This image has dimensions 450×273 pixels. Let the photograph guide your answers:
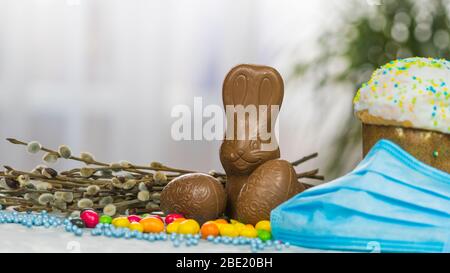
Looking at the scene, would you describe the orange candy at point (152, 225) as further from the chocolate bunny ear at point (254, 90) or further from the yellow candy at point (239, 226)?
the chocolate bunny ear at point (254, 90)

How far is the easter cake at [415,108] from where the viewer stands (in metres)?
1.04

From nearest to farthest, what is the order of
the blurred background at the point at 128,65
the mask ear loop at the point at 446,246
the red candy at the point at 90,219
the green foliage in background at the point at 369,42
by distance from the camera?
the mask ear loop at the point at 446,246
the red candy at the point at 90,219
the green foliage in background at the point at 369,42
the blurred background at the point at 128,65

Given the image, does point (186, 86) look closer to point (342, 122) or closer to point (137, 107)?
point (137, 107)

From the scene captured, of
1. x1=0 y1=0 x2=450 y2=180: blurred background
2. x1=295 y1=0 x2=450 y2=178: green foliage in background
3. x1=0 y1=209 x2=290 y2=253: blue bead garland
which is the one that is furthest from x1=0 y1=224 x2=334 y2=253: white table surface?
x1=0 y1=0 x2=450 y2=180: blurred background

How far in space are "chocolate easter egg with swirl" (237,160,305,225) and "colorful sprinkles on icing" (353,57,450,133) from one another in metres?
0.18

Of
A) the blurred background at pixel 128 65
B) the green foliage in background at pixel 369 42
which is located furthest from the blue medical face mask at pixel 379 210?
the blurred background at pixel 128 65

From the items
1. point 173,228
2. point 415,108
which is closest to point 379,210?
point 415,108

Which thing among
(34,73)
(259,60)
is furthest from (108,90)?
(259,60)

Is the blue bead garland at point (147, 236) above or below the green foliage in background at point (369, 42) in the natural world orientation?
below

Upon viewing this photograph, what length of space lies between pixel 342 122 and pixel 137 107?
0.66 metres

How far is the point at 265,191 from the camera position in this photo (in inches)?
43.6

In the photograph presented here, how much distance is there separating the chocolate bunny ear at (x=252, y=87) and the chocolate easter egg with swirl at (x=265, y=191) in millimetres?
133

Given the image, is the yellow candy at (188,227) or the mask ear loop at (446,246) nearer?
the mask ear loop at (446,246)

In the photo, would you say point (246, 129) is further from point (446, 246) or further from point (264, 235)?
point (446, 246)
